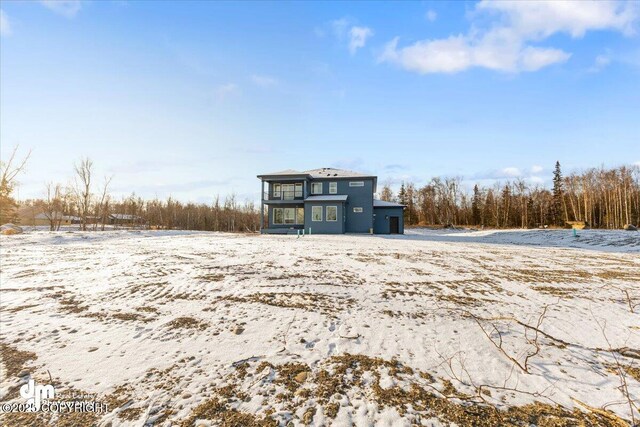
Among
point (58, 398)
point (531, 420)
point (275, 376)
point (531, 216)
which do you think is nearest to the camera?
point (531, 420)

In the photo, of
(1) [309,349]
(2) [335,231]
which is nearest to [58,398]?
(1) [309,349]

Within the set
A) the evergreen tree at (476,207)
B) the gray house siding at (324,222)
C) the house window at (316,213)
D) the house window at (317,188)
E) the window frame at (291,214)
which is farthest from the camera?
the evergreen tree at (476,207)

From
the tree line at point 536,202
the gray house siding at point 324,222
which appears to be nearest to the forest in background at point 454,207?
the tree line at point 536,202

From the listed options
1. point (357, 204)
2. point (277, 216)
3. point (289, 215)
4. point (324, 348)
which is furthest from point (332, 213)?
point (324, 348)

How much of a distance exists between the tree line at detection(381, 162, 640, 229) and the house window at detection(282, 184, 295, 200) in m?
20.5

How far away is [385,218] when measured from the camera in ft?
96.6

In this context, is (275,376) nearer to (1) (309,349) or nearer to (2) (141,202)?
(1) (309,349)

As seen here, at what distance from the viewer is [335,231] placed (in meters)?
26.1

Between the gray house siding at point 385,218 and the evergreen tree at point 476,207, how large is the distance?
120 feet

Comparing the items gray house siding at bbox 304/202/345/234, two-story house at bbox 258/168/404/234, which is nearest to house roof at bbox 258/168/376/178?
two-story house at bbox 258/168/404/234

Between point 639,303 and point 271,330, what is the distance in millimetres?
7628

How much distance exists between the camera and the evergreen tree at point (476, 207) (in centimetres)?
5700

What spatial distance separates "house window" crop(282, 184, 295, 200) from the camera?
28703 millimetres

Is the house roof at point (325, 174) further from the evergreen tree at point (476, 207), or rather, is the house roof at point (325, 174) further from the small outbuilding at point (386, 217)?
the evergreen tree at point (476, 207)
